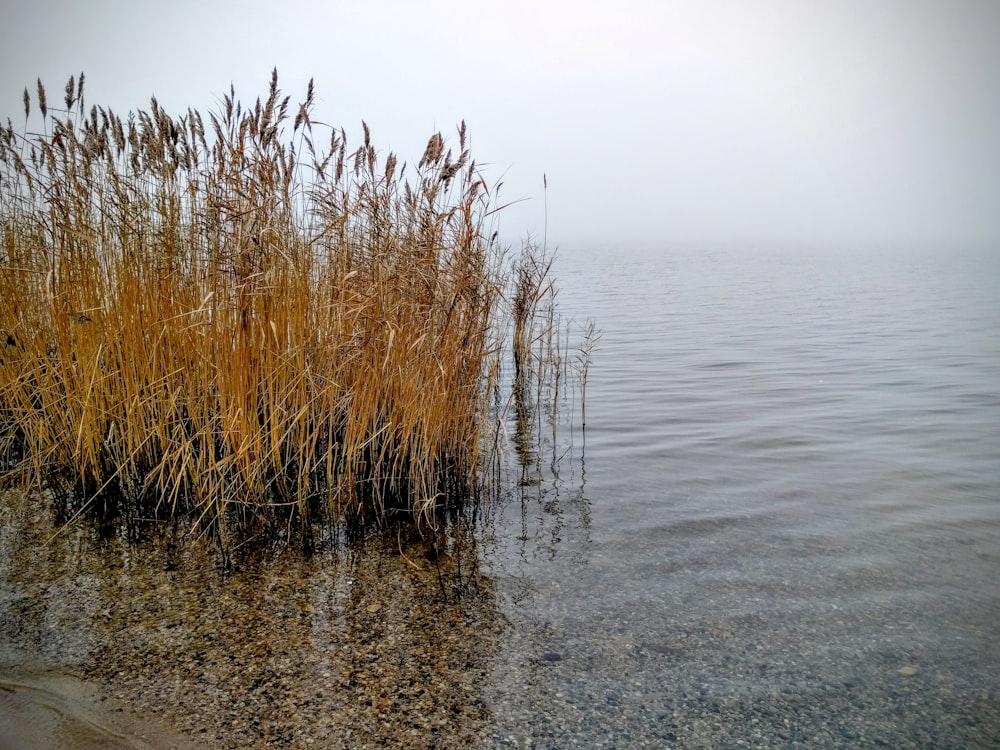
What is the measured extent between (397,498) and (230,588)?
3.38 ft

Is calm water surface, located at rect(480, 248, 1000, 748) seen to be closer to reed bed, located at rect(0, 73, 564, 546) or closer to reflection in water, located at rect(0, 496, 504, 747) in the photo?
reflection in water, located at rect(0, 496, 504, 747)

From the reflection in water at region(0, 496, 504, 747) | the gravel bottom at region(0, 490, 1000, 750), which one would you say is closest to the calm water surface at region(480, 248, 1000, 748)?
the gravel bottom at region(0, 490, 1000, 750)

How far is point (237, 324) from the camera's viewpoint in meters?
3.38

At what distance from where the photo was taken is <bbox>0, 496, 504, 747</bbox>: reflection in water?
2.43 metres

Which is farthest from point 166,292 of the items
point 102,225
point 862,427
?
point 862,427

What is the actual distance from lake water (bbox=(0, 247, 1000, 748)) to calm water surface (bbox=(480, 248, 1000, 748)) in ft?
0.05

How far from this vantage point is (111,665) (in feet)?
8.76

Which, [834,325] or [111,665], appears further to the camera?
[834,325]

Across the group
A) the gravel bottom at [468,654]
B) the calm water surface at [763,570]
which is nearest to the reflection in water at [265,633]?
the gravel bottom at [468,654]

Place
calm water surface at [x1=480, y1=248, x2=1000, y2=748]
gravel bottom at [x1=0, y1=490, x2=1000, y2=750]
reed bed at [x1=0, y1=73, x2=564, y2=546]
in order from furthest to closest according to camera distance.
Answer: reed bed at [x1=0, y1=73, x2=564, y2=546] < calm water surface at [x1=480, y1=248, x2=1000, y2=748] < gravel bottom at [x1=0, y1=490, x2=1000, y2=750]

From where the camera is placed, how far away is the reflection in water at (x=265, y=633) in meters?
2.43

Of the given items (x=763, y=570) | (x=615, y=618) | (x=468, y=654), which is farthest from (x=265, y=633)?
(x=763, y=570)

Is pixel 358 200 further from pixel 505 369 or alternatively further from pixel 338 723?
pixel 505 369

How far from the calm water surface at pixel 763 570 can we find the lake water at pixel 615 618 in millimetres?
14
